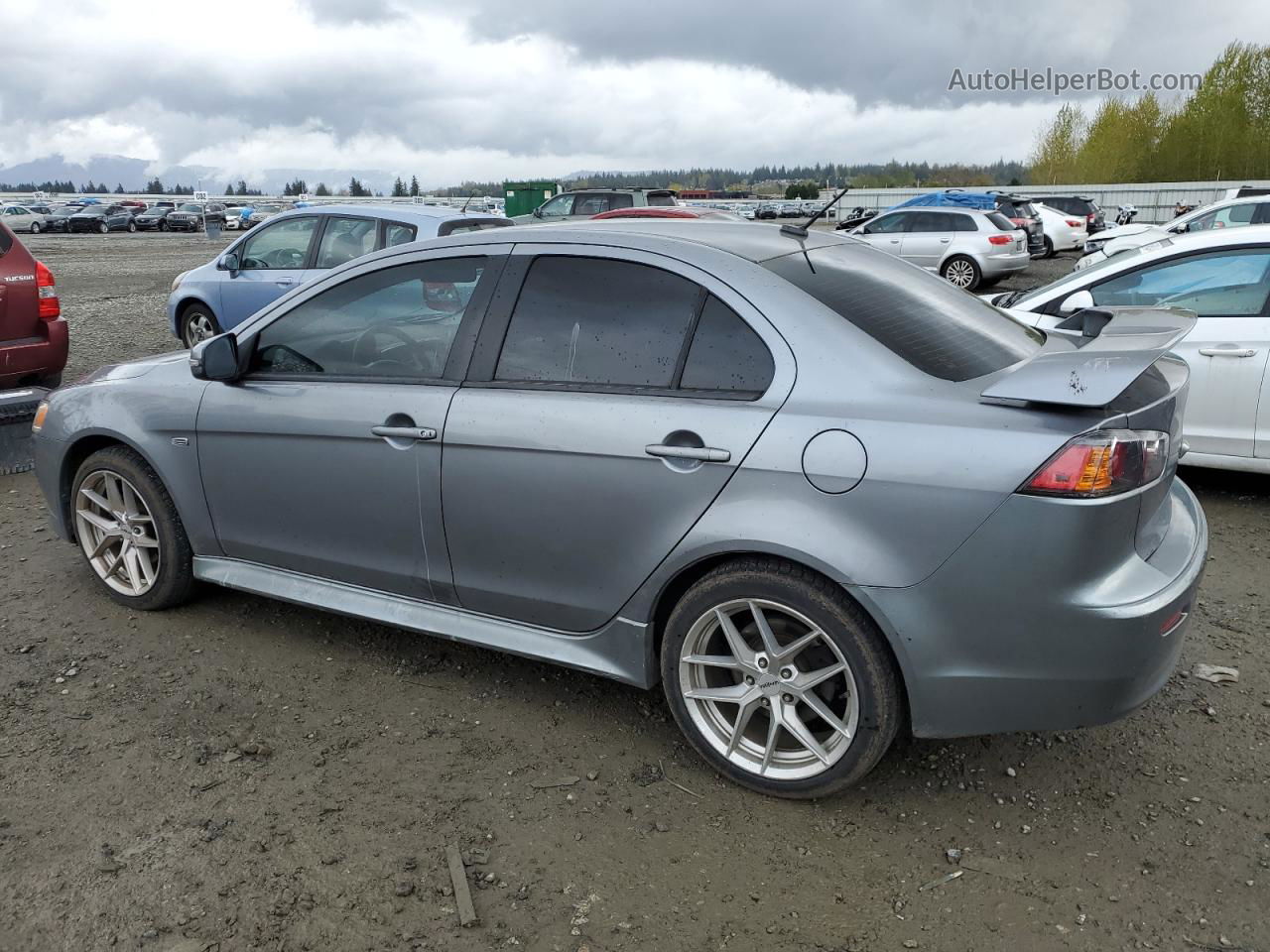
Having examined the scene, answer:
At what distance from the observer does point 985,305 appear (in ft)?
12.6

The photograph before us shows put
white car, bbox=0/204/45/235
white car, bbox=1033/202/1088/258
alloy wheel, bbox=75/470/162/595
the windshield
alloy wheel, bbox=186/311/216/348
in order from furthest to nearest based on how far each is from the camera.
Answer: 1. white car, bbox=0/204/45/235
2. white car, bbox=1033/202/1088/258
3. alloy wheel, bbox=186/311/216/348
4. the windshield
5. alloy wheel, bbox=75/470/162/595

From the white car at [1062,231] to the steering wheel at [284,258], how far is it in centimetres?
2319

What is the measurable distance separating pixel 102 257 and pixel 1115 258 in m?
31.6

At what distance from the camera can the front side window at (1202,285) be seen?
19.0 ft

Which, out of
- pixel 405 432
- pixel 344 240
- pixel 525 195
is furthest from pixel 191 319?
pixel 525 195

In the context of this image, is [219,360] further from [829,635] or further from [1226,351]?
[1226,351]

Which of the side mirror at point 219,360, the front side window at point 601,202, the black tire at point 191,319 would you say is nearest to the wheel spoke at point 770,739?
the side mirror at point 219,360

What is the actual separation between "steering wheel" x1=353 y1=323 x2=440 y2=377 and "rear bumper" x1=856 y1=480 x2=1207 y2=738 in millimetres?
1720

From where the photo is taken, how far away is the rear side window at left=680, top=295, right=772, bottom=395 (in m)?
3.04

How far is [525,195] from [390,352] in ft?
106

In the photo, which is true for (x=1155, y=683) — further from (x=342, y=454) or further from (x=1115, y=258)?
(x=1115, y=258)

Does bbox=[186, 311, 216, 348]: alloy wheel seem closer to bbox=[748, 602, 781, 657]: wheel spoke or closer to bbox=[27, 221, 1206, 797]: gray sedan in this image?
bbox=[27, 221, 1206, 797]: gray sedan

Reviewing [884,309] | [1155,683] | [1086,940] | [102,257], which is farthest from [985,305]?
[102,257]

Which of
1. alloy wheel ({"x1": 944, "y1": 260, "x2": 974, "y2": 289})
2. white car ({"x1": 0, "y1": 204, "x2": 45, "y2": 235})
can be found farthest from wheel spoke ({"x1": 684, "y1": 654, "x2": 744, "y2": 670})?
white car ({"x1": 0, "y1": 204, "x2": 45, "y2": 235})
